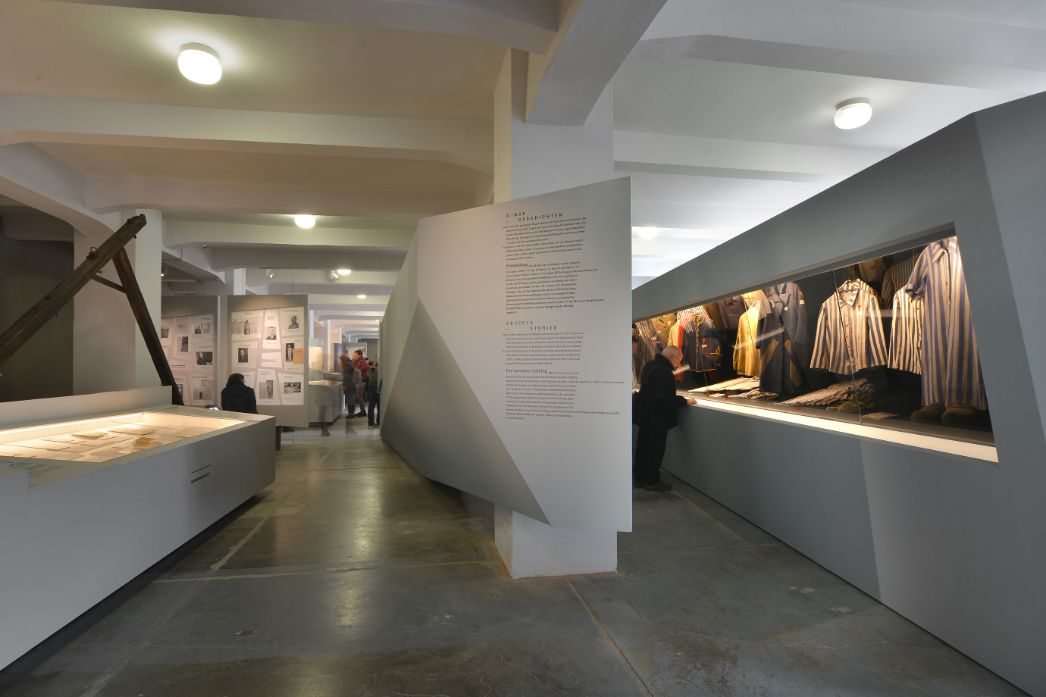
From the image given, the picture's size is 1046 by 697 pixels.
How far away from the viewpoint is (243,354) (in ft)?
33.9

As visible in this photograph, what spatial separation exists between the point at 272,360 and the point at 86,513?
7.89 meters

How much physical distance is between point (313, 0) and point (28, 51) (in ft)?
8.93

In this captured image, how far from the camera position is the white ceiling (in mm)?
3119

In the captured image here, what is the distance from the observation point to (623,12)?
248 cm

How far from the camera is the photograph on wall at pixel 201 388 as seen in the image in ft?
33.4

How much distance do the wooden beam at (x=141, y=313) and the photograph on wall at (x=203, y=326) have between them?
14.1 ft

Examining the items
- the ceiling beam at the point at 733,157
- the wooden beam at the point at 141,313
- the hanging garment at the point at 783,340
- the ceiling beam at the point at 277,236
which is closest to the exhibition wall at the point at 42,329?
the ceiling beam at the point at 277,236

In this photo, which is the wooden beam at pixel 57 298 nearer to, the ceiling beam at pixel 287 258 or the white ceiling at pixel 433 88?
the white ceiling at pixel 433 88

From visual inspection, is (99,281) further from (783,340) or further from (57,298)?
(783,340)

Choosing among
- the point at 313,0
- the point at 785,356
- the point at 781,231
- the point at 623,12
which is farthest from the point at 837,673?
the point at 313,0

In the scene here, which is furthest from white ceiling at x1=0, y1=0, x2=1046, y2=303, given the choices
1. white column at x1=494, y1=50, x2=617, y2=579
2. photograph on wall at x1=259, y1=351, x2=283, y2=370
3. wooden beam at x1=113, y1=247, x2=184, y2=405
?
photograph on wall at x1=259, y1=351, x2=283, y2=370

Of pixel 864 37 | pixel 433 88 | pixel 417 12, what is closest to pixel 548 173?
pixel 417 12

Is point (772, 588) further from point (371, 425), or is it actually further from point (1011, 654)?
point (371, 425)

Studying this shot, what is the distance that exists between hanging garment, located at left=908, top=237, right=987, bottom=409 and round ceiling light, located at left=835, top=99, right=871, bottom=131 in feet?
8.79
